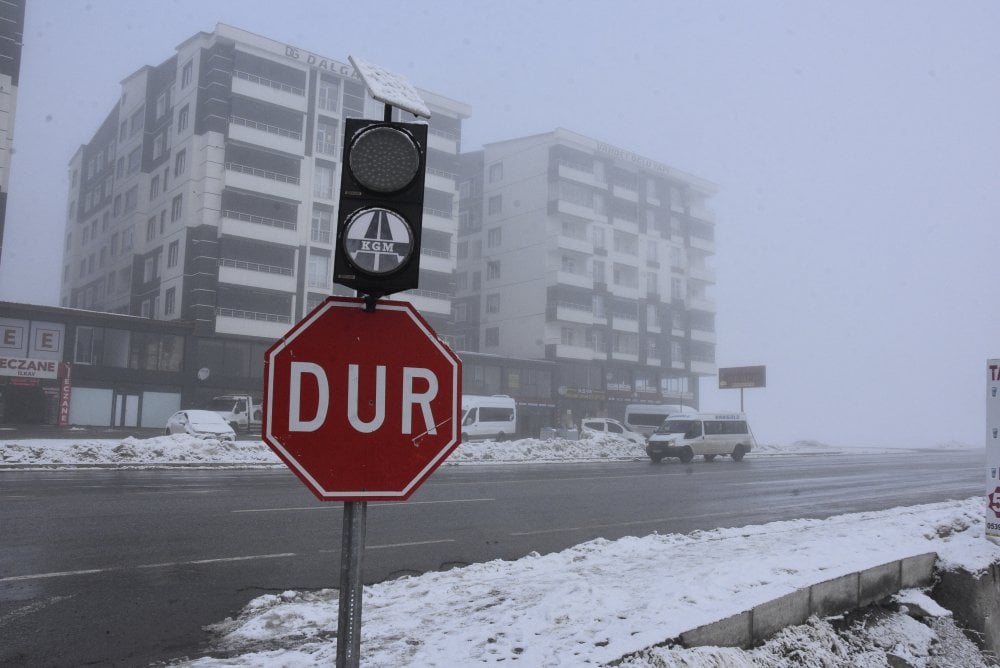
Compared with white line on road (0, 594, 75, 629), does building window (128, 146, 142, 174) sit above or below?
above

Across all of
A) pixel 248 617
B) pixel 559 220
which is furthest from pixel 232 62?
pixel 248 617

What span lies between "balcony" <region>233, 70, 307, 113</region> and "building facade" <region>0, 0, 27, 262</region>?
10908 mm

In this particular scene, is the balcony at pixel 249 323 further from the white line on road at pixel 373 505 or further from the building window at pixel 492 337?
the white line on road at pixel 373 505

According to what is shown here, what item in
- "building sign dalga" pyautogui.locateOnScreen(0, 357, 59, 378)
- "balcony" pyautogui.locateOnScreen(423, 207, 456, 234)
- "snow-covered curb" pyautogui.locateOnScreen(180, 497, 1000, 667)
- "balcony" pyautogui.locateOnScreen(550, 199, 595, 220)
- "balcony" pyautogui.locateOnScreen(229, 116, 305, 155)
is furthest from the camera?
"balcony" pyautogui.locateOnScreen(550, 199, 595, 220)

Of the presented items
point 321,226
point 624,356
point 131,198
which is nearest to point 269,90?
point 321,226

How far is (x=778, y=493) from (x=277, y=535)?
454 inches

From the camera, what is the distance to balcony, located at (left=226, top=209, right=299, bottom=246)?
150 ft

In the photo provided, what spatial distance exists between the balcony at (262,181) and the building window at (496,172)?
69.6 ft

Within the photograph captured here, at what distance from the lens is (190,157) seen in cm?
4662

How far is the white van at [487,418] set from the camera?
40156mm

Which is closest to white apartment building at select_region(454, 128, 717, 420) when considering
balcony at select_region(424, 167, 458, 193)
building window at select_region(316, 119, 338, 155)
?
balcony at select_region(424, 167, 458, 193)

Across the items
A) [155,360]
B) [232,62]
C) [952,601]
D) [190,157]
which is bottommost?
[952,601]

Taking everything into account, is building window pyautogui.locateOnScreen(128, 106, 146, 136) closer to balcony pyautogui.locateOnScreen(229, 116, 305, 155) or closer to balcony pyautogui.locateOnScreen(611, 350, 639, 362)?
balcony pyautogui.locateOnScreen(229, 116, 305, 155)

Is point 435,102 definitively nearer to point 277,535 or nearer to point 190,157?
point 190,157
